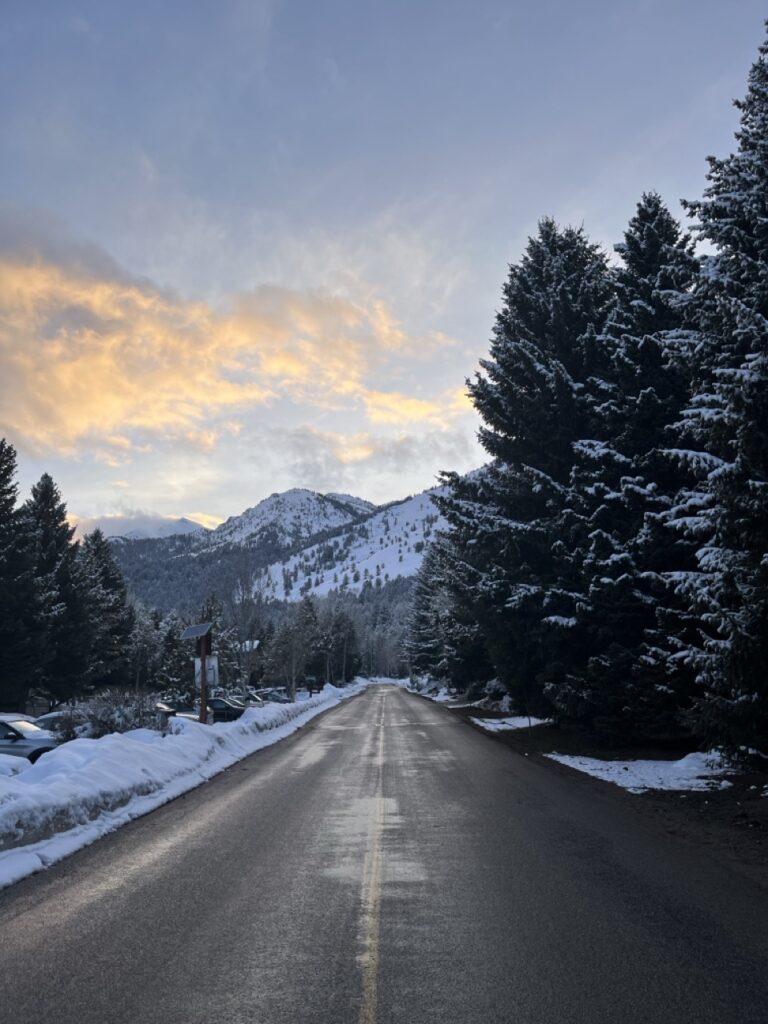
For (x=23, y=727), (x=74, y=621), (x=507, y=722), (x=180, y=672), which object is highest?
(x=74, y=621)

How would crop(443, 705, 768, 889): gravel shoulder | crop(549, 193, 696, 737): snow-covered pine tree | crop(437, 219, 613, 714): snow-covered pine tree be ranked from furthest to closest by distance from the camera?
crop(437, 219, 613, 714): snow-covered pine tree
crop(549, 193, 696, 737): snow-covered pine tree
crop(443, 705, 768, 889): gravel shoulder

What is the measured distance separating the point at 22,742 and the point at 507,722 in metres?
19.6

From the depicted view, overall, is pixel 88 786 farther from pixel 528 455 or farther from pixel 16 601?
pixel 16 601

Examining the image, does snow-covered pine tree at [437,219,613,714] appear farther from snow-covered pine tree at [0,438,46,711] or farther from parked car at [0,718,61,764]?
snow-covered pine tree at [0,438,46,711]

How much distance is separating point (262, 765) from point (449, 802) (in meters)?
7.03

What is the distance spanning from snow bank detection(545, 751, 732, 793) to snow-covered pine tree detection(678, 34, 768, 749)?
2142mm

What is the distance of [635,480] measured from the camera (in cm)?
1688

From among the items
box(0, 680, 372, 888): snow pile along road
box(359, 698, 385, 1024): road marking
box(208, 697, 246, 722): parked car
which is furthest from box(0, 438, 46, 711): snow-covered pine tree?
box(359, 698, 385, 1024): road marking

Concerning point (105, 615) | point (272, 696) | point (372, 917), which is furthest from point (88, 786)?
point (272, 696)

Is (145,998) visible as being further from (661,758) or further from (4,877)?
(661,758)

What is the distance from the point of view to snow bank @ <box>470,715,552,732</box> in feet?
85.9

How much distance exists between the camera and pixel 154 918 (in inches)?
240

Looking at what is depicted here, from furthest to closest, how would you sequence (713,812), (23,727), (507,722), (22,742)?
(507,722) → (23,727) → (22,742) → (713,812)

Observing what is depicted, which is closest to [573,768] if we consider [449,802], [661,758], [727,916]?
[661,758]
